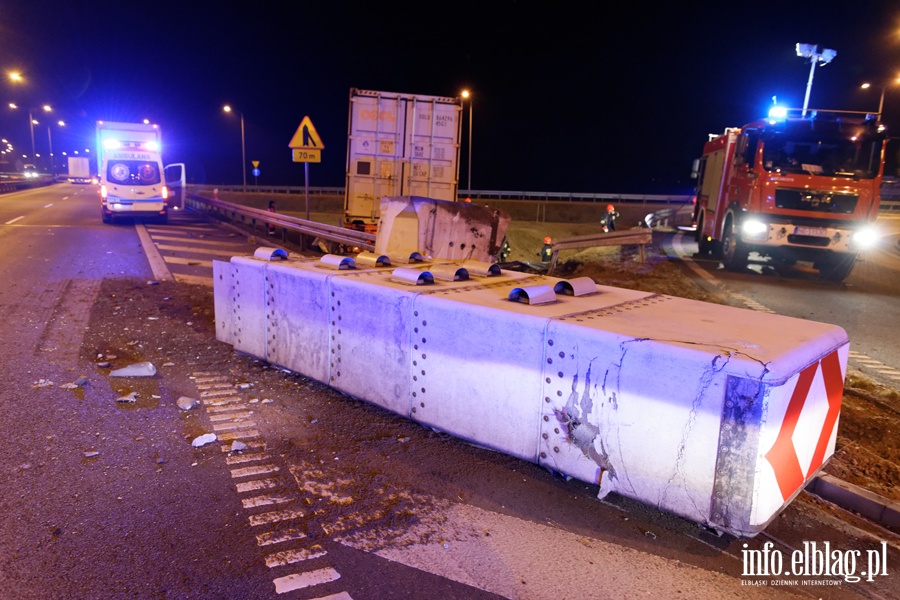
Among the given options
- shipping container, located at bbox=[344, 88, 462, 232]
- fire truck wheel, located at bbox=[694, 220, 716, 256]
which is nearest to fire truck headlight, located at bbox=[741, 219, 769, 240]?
fire truck wheel, located at bbox=[694, 220, 716, 256]

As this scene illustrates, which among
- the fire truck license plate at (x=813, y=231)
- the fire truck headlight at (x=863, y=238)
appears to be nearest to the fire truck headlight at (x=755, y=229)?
the fire truck license plate at (x=813, y=231)

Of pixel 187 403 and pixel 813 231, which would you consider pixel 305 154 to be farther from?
pixel 813 231

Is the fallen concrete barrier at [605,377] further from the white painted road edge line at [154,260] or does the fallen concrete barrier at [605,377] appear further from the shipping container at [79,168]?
the shipping container at [79,168]

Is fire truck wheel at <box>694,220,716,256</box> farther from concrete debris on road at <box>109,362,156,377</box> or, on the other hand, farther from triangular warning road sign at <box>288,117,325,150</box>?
concrete debris on road at <box>109,362,156,377</box>

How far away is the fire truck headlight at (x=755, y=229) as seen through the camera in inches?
499

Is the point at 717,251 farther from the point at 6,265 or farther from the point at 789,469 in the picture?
the point at 6,265

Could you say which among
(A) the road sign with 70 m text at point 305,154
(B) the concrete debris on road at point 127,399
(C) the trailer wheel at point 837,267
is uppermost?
(A) the road sign with 70 m text at point 305,154

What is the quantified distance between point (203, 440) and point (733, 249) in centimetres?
1261

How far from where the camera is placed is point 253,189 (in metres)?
52.0

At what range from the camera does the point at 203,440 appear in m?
4.36

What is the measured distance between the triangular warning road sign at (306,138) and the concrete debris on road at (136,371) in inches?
385

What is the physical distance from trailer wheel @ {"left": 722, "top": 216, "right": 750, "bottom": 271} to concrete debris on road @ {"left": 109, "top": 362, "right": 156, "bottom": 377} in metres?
12.0

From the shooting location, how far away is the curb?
3.61m

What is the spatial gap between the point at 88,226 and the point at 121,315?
45.4 ft
